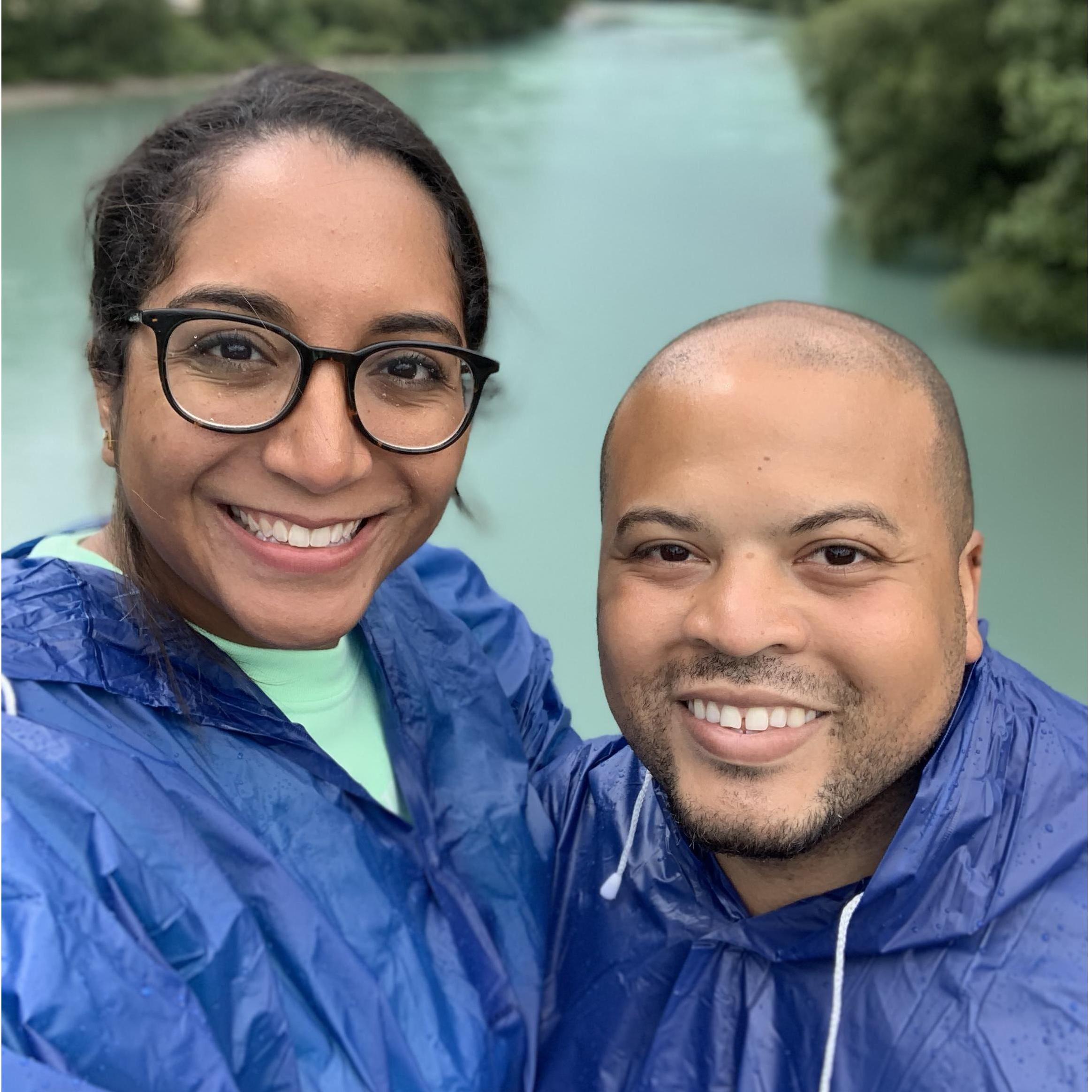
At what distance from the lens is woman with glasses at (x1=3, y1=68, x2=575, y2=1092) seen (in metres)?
1.12

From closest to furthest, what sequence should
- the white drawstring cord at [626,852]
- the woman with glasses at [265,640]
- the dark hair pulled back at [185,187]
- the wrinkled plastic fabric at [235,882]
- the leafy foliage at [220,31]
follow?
the wrinkled plastic fabric at [235,882], the woman with glasses at [265,640], the dark hair pulled back at [185,187], the white drawstring cord at [626,852], the leafy foliage at [220,31]

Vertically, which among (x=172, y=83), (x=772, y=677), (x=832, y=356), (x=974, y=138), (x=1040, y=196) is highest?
(x=172, y=83)

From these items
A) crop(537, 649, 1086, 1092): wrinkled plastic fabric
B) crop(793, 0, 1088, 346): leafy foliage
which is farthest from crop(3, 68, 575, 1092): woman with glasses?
crop(793, 0, 1088, 346): leafy foliage

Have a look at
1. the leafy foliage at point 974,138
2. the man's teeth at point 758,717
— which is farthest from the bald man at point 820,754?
the leafy foliage at point 974,138

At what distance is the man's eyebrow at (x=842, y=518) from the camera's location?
1.28 meters

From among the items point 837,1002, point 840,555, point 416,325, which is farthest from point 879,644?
point 416,325

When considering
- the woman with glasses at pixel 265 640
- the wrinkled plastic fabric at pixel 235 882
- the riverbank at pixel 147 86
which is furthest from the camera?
the riverbank at pixel 147 86

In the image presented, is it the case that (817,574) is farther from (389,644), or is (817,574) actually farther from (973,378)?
(973,378)

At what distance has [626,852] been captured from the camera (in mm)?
1503

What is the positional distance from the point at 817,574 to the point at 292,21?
1074 inches

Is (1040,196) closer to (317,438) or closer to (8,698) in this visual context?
(317,438)

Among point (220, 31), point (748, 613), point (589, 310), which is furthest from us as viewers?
point (220, 31)

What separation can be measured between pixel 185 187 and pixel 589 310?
28.0 feet

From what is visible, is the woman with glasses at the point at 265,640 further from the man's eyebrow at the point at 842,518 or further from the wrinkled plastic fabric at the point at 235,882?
the man's eyebrow at the point at 842,518
